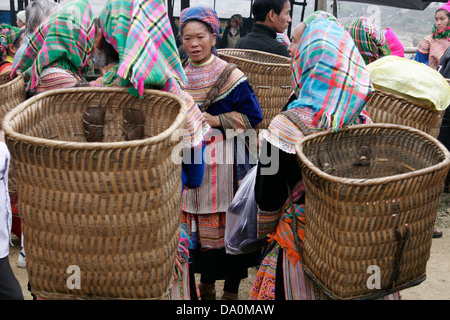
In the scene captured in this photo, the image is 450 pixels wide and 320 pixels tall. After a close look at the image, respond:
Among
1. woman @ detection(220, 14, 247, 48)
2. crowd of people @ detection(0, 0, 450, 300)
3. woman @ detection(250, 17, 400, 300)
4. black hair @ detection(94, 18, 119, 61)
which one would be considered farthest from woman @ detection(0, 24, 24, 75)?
woman @ detection(220, 14, 247, 48)

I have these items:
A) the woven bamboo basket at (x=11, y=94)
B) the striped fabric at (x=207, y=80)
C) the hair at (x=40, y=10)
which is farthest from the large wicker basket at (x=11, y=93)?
the striped fabric at (x=207, y=80)

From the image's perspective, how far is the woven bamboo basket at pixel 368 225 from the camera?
65.0 inches

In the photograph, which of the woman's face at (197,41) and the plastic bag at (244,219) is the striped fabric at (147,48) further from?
the woman's face at (197,41)

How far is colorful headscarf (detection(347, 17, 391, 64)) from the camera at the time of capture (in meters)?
3.71

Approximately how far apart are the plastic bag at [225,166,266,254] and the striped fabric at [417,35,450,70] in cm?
500

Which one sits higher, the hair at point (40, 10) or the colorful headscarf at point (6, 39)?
the hair at point (40, 10)

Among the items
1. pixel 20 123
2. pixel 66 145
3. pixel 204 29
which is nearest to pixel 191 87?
pixel 204 29

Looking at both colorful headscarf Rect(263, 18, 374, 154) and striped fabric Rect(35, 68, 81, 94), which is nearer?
colorful headscarf Rect(263, 18, 374, 154)

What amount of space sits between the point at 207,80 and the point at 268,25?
1.32 meters

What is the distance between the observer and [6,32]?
451cm

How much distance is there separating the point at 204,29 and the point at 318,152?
1501 millimetres

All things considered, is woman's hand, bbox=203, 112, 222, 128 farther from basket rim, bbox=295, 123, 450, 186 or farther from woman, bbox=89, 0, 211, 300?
basket rim, bbox=295, 123, 450, 186

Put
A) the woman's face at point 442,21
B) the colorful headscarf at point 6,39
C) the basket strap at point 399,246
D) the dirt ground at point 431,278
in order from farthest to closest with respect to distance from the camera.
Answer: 1. the woman's face at point 442,21
2. the colorful headscarf at point 6,39
3. the dirt ground at point 431,278
4. the basket strap at point 399,246

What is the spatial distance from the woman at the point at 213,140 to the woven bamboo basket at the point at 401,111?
0.76 metres
